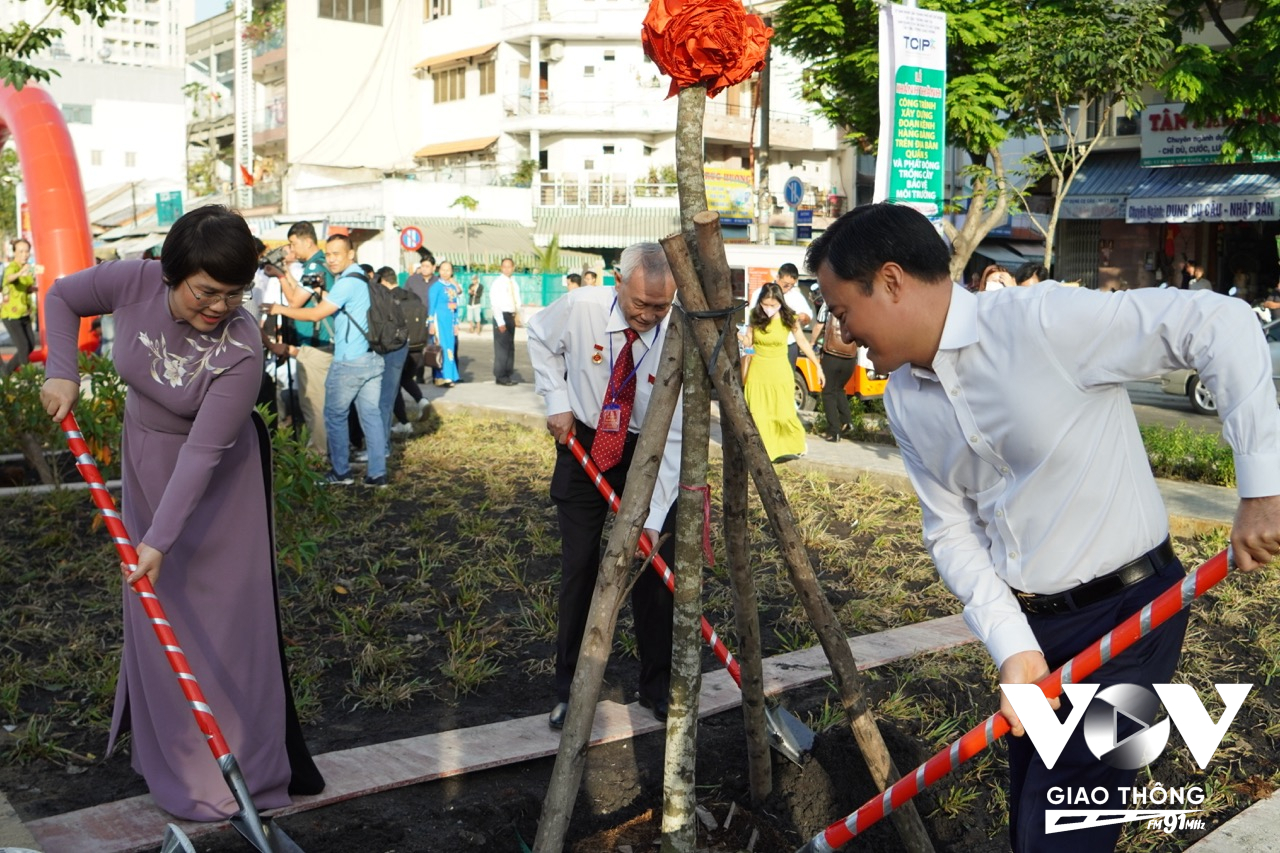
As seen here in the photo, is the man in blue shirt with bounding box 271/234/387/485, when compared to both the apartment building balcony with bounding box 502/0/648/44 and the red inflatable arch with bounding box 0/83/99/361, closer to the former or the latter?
the red inflatable arch with bounding box 0/83/99/361

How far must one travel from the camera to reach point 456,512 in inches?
311

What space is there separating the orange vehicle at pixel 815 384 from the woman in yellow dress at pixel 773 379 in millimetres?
1994

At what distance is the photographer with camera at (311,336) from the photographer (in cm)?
927

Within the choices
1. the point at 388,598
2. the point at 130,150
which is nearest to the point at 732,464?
the point at 388,598

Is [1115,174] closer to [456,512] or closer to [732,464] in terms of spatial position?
[456,512]

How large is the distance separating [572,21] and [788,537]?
4253cm

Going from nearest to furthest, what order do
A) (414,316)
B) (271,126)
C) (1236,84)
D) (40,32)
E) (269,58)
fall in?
(40,32) < (414,316) < (1236,84) < (269,58) < (271,126)

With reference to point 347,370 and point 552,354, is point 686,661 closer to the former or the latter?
point 552,354

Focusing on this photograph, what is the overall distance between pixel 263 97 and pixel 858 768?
51420 mm

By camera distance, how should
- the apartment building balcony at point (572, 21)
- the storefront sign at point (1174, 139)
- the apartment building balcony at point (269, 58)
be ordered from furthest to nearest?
the apartment building balcony at point (269, 58), the apartment building balcony at point (572, 21), the storefront sign at point (1174, 139)

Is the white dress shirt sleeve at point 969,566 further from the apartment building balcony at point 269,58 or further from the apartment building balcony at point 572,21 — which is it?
the apartment building balcony at point 269,58

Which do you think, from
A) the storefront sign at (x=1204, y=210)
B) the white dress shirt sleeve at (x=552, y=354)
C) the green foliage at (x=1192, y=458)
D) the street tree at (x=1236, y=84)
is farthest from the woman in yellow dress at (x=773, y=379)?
the storefront sign at (x=1204, y=210)

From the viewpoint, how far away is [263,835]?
3332 millimetres

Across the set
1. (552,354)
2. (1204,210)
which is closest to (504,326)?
(552,354)
